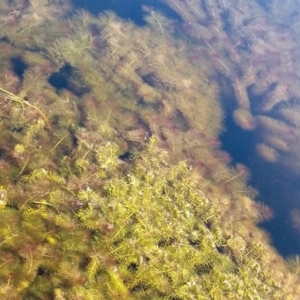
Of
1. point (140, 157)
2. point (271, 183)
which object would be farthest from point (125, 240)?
point (271, 183)

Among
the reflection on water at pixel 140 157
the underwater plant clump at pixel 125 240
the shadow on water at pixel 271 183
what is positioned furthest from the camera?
the shadow on water at pixel 271 183

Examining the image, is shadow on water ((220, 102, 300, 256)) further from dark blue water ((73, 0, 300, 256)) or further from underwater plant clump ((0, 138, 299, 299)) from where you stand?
underwater plant clump ((0, 138, 299, 299))

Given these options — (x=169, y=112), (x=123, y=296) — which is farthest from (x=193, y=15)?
(x=123, y=296)

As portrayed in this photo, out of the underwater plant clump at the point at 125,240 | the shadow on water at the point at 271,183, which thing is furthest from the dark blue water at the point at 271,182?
the underwater plant clump at the point at 125,240

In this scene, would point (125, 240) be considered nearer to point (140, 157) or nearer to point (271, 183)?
point (140, 157)

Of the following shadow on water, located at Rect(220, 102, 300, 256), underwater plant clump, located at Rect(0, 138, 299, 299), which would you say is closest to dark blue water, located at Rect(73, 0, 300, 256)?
shadow on water, located at Rect(220, 102, 300, 256)

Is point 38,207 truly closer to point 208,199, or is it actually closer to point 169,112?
point 208,199

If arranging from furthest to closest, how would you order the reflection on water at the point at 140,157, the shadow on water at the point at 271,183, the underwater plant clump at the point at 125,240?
the shadow on water at the point at 271,183 → the reflection on water at the point at 140,157 → the underwater plant clump at the point at 125,240

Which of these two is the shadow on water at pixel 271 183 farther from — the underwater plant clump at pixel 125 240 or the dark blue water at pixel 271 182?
the underwater plant clump at pixel 125 240
